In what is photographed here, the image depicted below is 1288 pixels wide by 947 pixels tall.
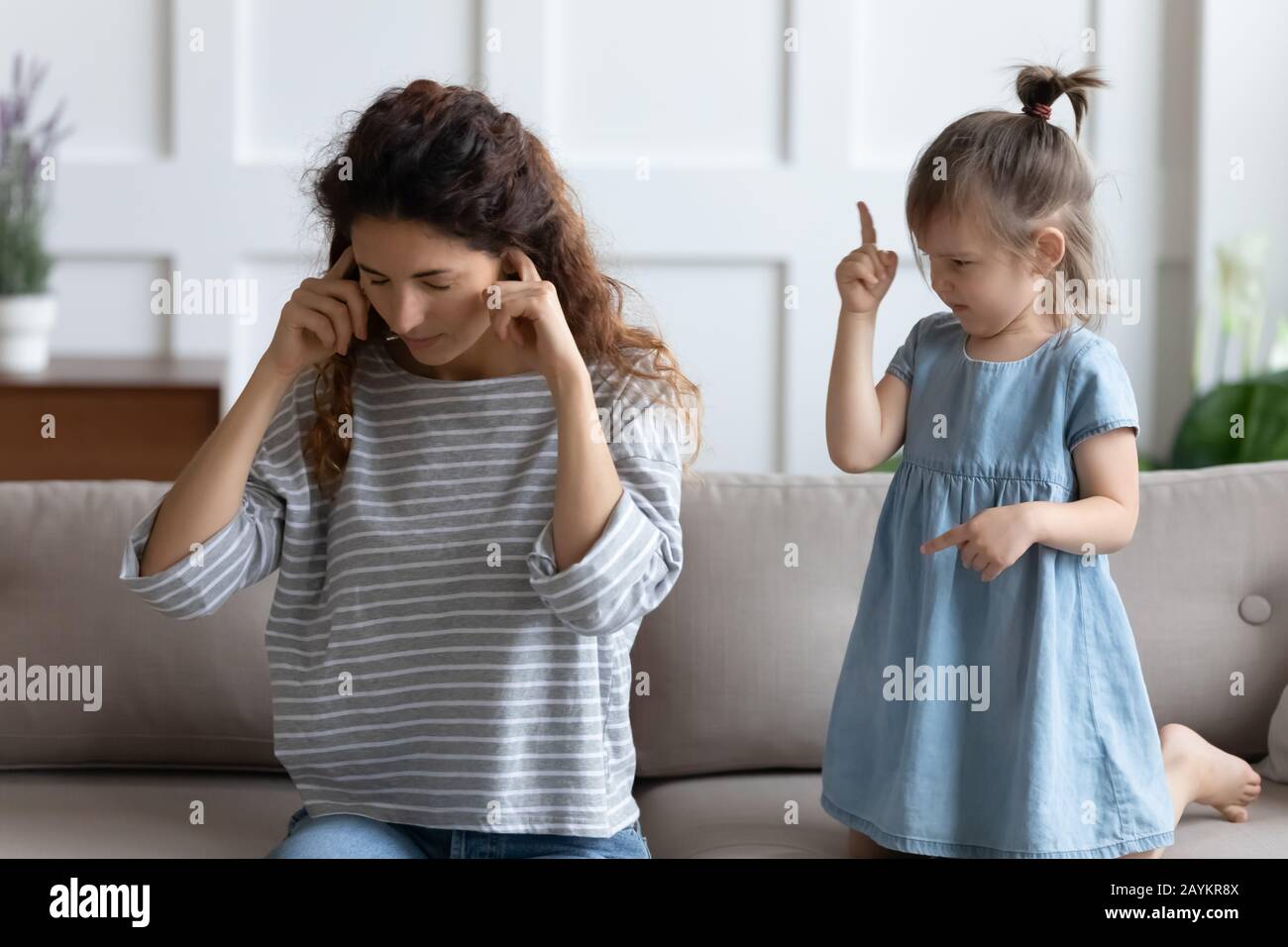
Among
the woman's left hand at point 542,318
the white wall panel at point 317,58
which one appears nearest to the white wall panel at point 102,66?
the white wall panel at point 317,58

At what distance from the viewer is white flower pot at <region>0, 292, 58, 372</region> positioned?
2.67 metres

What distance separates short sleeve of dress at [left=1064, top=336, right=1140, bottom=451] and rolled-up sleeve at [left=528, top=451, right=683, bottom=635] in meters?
0.35

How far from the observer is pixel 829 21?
3.09 metres

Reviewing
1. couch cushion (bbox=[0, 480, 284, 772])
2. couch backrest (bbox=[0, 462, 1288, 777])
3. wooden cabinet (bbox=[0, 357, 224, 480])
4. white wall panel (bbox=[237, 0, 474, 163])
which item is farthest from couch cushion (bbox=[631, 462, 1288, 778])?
white wall panel (bbox=[237, 0, 474, 163])

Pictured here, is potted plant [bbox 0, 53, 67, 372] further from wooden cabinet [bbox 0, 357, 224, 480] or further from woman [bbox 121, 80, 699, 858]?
woman [bbox 121, 80, 699, 858]

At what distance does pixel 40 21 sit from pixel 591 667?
232 centimetres

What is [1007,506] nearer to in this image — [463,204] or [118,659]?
[463,204]

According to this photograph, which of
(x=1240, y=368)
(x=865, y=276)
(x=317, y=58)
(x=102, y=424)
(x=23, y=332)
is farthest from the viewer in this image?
(x=1240, y=368)

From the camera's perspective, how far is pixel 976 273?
124cm

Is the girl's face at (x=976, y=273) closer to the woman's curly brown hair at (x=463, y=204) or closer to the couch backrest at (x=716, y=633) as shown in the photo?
the woman's curly brown hair at (x=463, y=204)

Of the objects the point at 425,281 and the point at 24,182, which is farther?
the point at 24,182

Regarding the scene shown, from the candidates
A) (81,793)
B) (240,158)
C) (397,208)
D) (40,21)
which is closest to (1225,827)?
(397,208)

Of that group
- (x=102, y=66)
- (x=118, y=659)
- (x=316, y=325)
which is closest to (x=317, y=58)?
(x=102, y=66)

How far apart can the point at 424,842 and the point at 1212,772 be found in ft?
2.65
